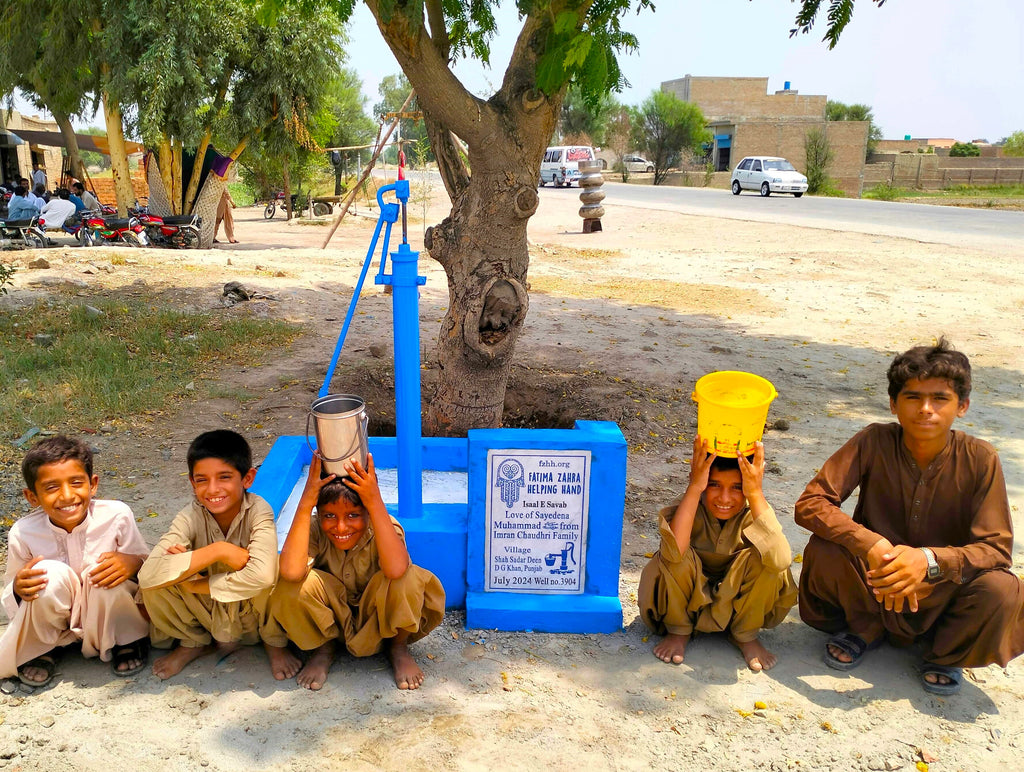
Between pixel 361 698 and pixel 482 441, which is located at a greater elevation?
pixel 482 441

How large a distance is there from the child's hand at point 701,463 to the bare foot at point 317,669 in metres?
1.35

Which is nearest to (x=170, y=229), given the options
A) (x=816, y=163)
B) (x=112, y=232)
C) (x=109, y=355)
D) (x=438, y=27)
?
(x=112, y=232)

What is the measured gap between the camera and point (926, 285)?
400 inches

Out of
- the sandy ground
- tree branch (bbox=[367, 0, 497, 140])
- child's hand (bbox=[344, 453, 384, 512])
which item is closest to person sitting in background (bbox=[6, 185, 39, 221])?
the sandy ground

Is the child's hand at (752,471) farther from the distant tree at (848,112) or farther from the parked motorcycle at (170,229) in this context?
the distant tree at (848,112)

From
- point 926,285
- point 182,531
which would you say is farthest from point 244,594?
point 926,285

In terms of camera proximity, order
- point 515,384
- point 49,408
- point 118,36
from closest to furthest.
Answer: point 49,408 → point 515,384 → point 118,36

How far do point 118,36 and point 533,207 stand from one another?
11.4m

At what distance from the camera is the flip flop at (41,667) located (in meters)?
2.58

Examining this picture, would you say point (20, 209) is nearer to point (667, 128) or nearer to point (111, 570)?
point (111, 570)

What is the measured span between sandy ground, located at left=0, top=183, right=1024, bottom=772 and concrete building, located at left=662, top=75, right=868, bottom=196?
104 feet

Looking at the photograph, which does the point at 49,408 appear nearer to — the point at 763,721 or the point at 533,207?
the point at 533,207

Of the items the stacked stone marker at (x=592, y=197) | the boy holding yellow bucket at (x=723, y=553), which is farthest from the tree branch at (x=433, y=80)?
the stacked stone marker at (x=592, y=197)

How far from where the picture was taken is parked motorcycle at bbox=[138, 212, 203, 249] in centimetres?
1442
